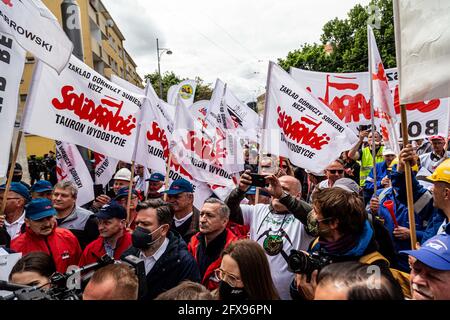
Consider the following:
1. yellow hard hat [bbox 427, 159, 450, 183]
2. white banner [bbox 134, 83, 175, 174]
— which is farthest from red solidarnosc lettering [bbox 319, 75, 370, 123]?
yellow hard hat [bbox 427, 159, 450, 183]

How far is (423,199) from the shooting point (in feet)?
10.3

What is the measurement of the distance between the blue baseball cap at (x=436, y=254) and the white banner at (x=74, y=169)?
11.9ft

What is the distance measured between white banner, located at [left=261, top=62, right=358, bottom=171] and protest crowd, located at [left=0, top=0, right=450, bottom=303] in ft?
0.04

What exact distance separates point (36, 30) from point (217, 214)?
6.21 ft

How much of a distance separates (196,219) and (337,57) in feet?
81.1

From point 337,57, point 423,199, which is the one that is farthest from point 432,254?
point 337,57

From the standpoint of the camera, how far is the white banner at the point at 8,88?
2.41 meters

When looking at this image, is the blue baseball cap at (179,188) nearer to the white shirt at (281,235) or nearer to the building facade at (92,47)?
the white shirt at (281,235)

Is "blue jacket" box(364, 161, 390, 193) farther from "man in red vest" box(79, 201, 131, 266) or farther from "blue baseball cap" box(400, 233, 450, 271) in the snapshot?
"blue baseball cap" box(400, 233, 450, 271)

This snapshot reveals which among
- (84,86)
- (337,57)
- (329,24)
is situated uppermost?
(329,24)

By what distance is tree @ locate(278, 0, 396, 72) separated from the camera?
2197 centimetres

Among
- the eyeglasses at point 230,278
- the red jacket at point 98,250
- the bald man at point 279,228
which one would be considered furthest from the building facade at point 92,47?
the eyeglasses at point 230,278
